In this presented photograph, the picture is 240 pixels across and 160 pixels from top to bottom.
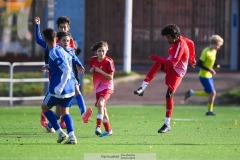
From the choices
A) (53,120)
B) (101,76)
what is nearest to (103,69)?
(101,76)

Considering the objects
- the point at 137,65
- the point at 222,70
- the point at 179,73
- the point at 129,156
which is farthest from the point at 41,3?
the point at 129,156

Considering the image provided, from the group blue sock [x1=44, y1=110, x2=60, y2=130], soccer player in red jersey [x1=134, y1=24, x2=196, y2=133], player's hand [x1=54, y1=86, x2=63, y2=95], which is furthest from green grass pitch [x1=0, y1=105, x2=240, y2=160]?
player's hand [x1=54, y1=86, x2=63, y2=95]

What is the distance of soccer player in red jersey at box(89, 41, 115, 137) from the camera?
17.1 m

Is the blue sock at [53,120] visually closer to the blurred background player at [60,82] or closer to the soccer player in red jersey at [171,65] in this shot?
the blurred background player at [60,82]

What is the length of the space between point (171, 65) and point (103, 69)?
123 cm

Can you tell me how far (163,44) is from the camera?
3909 centimetres

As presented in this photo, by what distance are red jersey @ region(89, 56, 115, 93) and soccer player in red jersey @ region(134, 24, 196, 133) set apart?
568mm

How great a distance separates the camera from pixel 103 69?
17.2m

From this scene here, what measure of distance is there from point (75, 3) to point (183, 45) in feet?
32.8

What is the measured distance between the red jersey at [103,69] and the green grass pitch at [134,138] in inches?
34.0

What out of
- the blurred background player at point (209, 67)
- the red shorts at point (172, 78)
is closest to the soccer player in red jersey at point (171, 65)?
the red shorts at point (172, 78)

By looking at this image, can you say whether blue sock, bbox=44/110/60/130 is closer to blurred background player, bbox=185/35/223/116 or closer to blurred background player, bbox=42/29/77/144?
blurred background player, bbox=42/29/77/144

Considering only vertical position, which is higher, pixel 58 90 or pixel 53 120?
pixel 58 90

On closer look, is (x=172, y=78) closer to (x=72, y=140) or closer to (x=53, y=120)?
(x=53, y=120)
